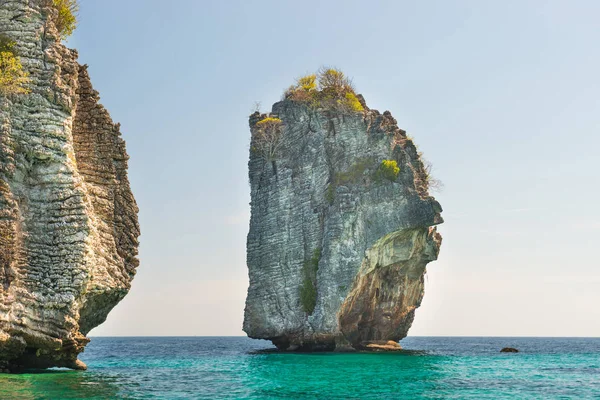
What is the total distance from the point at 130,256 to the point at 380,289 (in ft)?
84.2

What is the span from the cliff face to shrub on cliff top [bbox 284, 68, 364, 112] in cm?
2593

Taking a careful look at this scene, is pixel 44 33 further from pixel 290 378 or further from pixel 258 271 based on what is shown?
pixel 258 271

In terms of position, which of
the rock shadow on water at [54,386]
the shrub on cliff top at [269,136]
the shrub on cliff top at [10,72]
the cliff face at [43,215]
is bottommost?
the rock shadow on water at [54,386]

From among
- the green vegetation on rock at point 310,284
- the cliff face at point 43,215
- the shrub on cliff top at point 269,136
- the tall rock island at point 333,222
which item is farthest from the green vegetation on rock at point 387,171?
the cliff face at point 43,215

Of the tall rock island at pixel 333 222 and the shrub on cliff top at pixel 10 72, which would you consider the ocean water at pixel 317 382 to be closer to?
the tall rock island at pixel 333 222

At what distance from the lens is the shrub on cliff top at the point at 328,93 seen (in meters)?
49.5

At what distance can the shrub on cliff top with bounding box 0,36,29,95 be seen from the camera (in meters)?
23.3

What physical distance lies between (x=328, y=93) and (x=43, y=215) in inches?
1185

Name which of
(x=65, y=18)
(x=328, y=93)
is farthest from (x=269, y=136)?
(x=65, y=18)

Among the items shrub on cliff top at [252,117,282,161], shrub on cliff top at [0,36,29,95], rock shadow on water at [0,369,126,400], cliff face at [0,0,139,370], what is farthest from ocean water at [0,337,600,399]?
shrub on cliff top at [252,117,282,161]

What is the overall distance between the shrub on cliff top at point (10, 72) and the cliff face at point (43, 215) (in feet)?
0.69

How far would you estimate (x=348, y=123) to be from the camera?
49.0 m

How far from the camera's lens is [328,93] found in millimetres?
50094

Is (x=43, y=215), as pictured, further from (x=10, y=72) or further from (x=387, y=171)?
(x=387, y=171)
